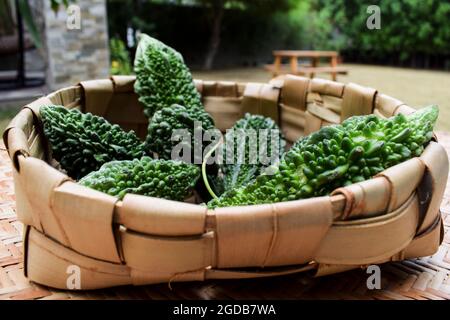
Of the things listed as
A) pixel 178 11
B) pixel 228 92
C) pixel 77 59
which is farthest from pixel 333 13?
pixel 228 92

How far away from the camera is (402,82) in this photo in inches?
258

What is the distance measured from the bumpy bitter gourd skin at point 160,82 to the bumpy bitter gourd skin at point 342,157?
400 millimetres

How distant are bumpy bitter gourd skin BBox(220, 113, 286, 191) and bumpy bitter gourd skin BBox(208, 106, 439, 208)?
174 mm

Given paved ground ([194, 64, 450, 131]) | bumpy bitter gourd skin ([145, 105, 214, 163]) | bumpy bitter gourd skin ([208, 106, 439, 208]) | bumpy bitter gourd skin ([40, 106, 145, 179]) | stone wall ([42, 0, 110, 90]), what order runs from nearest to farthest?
1. bumpy bitter gourd skin ([208, 106, 439, 208])
2. bumpy bitter gourd skin ([40, 106, 145, 179])
3. bumpy bitter gourd skin ([145, 105, 214, 163])
4. stone wall ([42, 0, 110, 90])
5. paved ground ([194, 64, 450, 131])

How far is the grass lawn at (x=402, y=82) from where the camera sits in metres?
4.28

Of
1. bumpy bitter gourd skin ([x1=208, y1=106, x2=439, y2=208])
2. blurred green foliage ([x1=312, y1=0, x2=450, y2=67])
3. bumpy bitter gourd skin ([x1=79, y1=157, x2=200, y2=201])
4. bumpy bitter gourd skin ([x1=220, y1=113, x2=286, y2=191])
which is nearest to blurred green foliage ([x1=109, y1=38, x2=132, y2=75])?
bumpy bitter gourd skin ([x1=220, y1=113, x2=286, y2=191])

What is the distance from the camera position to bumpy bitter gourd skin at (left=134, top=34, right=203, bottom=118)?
991mm

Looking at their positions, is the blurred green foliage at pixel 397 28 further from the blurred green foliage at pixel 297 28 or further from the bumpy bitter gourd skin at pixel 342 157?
the bumpy bitter gourd skin at pixel 342 157

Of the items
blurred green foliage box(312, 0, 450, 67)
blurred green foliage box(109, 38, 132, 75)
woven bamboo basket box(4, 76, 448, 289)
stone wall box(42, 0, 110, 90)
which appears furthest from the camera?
blurred green foliage box(312, 0, 450, 67)

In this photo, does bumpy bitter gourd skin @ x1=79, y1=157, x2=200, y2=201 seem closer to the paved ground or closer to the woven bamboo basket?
the woven bamboo basket

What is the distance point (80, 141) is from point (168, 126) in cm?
17

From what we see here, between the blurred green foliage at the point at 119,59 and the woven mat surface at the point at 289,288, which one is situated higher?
the blurred green foliage at the point at 119,59

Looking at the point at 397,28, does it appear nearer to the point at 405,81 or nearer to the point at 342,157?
the point at 405,81

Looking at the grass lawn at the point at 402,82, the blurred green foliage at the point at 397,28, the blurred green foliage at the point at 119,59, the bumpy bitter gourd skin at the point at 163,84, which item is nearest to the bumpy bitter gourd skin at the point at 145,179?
the bumpy bitter gourd skin at the point at 163,84
